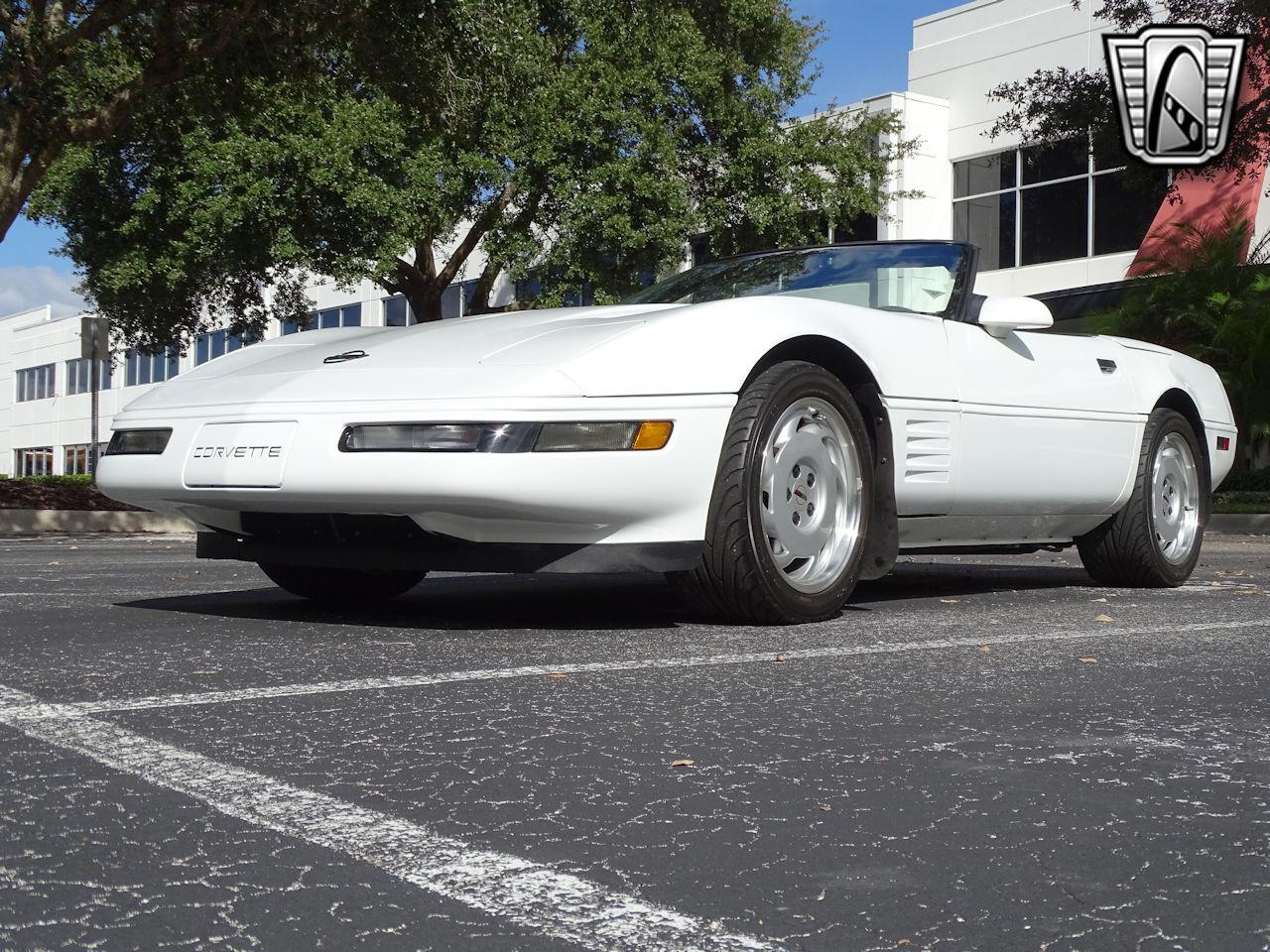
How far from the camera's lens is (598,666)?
3791 millimetres

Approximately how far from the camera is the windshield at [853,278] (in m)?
5.48

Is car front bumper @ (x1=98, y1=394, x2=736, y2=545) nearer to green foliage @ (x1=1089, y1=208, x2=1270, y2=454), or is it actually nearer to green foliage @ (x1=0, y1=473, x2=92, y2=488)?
green foliage @ (x1=1089, y1=208, x2=1270, y2=454)

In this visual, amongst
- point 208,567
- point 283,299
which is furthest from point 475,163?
point 208,567

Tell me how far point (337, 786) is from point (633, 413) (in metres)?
1.99

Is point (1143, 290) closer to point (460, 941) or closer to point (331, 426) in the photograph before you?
point (331, 426)

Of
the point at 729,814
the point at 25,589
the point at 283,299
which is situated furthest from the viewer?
the point at 283,299

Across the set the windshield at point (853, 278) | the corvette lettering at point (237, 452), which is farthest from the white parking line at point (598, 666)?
the windshield at point (853, 278)

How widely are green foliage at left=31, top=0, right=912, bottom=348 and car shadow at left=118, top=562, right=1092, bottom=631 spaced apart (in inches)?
419

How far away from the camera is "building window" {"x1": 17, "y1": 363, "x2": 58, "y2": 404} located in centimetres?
6781

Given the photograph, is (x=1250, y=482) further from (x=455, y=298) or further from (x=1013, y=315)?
(x=455, y=298)

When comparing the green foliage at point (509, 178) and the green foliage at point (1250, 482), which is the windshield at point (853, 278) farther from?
the green foliage at point (1250, 482)

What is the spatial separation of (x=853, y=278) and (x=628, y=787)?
3.40 meters

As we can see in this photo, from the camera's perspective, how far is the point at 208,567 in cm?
794

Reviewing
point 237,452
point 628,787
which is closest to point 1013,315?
point 237,452
